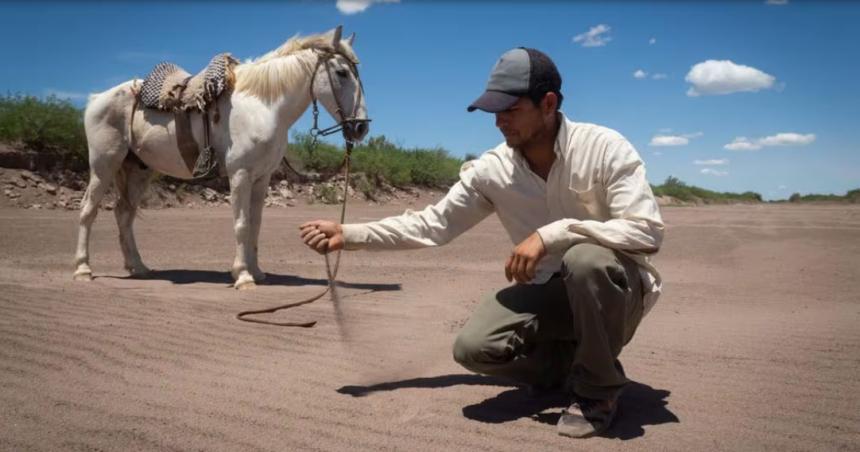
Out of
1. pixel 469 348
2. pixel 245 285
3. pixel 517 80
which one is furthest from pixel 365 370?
pixel 245 285

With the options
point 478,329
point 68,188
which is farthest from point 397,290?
point 68,188

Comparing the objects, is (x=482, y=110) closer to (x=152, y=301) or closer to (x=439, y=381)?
(x=439, y=381)

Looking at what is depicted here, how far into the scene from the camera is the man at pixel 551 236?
2824mm

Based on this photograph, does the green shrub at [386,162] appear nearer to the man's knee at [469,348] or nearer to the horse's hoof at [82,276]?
the horse's hoof at [82,276]

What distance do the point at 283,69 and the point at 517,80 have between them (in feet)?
14.1

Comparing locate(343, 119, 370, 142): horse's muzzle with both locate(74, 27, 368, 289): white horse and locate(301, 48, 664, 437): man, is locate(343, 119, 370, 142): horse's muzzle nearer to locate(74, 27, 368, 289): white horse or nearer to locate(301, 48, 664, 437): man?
locate(74, 27, 368, 289): white horse

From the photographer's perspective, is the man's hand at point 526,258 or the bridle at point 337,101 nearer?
the man's hand at point 526,258

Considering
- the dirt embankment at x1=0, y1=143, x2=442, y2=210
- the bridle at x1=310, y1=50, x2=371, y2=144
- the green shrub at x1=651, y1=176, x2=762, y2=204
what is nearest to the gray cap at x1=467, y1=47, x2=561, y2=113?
the bridle at x1=310, y1=50, x2=371, y2=144

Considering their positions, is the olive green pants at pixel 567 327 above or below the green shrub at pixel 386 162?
below

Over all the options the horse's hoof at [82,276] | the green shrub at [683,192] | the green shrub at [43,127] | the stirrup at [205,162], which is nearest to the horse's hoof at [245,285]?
the stirrup at [205,162]

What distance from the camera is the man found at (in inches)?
111

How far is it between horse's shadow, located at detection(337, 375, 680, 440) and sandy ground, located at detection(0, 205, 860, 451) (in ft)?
0.05

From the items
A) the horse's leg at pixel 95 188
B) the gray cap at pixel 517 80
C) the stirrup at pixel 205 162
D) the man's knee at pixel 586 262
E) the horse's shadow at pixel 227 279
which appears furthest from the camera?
the horse's leg at pixel 95 188

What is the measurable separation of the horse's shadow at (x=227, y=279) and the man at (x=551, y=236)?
342 centimetres
